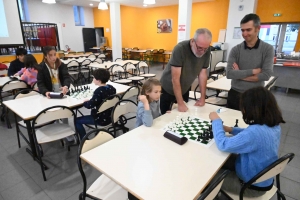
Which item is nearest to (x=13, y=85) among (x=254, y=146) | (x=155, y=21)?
(x=254, y=146)

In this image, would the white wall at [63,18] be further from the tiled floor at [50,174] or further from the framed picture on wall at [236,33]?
Result: the tiled floor at [50,174]

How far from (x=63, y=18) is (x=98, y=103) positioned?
1039cm

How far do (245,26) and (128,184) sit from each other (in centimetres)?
187

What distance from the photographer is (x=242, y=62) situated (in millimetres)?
2139

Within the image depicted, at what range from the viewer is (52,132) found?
231 centimetres

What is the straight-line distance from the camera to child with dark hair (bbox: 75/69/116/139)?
2.37 metres

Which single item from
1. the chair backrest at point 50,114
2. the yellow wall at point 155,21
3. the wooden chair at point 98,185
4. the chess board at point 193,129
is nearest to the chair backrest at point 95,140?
the wooden chair at point 98,185

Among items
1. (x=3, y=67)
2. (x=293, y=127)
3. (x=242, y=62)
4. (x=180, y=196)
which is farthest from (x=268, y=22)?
(x=3, y=67)

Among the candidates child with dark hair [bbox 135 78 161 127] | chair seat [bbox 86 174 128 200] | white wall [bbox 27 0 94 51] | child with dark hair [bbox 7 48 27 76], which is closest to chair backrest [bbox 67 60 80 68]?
child with dark hair [bbox 7 48 27 76]

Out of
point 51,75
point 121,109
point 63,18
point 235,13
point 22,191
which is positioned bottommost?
point 22,191

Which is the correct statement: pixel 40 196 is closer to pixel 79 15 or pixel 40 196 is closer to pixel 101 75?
pixel 101 75

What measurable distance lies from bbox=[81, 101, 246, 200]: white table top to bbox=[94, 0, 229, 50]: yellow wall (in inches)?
327

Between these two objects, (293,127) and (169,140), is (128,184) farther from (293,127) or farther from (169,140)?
(293,127)

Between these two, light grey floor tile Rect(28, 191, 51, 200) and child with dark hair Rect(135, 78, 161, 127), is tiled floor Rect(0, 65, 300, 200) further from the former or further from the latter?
child with dark hair Rect(135, 78, 161, 127)
